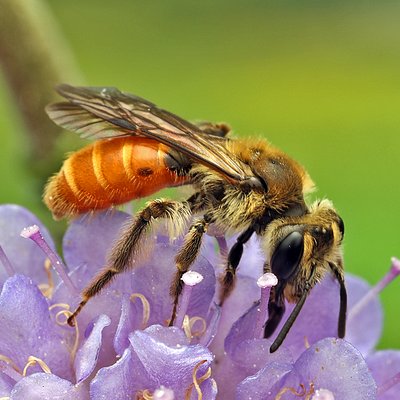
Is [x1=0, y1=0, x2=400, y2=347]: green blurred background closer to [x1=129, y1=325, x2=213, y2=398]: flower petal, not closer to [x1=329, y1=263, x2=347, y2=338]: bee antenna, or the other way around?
[x1=329, y1=263, x2=347, y2=338]: bee antenna

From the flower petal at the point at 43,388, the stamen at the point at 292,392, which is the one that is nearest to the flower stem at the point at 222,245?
the stamen at the point at 292,392

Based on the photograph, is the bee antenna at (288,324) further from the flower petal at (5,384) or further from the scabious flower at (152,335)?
the flower petal at (5,384)

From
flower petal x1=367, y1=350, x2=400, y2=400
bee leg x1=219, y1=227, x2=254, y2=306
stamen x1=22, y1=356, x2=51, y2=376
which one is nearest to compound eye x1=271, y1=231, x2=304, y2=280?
bee leg x1=219, y1=227, x2=254, y2=306

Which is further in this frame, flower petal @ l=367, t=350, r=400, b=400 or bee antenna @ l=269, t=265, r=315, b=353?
flower petal @ l=367, t=350, r=400, b=400

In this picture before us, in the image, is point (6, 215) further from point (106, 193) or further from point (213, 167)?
point (213, 167)

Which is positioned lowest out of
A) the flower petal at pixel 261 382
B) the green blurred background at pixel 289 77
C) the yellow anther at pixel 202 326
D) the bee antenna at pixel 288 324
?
the green blurred background at pixel 289 77
